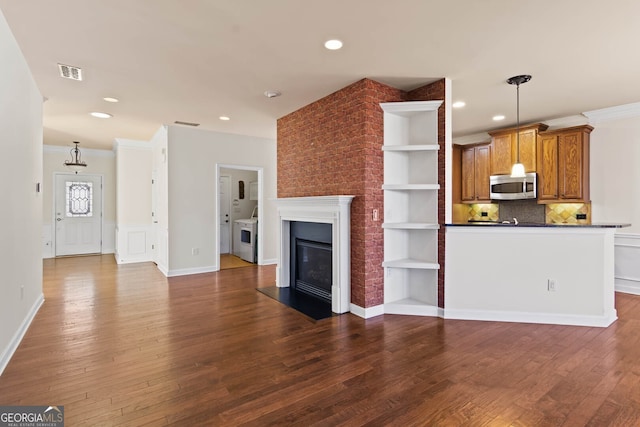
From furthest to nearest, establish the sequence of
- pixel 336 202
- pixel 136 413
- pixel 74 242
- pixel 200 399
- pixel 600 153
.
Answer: pixel 74 242, pixel 600 153, pixel 336 202, pixel 200 399, pixel 136 413

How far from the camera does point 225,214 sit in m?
8.62

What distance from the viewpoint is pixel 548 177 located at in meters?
5.34

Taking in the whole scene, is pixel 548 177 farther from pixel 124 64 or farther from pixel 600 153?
pixel 124 64

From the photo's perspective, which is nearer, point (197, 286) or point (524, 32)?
point (524, 32)

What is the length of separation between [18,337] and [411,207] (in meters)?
4.21

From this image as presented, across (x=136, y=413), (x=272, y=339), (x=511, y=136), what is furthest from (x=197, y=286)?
(x=511, y=136)

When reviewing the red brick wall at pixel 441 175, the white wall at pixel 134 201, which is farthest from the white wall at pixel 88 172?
the red brick wall at pixel 441 175

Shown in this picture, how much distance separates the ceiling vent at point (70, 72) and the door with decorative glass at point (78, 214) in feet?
18.8

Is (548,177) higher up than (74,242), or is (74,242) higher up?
(548,177)

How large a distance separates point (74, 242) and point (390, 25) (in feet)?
29.9

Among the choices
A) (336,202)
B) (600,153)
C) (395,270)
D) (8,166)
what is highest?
(600,153)

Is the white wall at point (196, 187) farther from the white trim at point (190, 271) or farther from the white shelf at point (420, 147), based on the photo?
the white shelf at point (420, 147)

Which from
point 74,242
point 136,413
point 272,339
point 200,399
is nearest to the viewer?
point 136,413

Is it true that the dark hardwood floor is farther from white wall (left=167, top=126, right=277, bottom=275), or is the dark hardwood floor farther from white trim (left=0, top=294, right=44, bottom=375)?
white wall (left=167, top=126, right=277, bottom=275)
